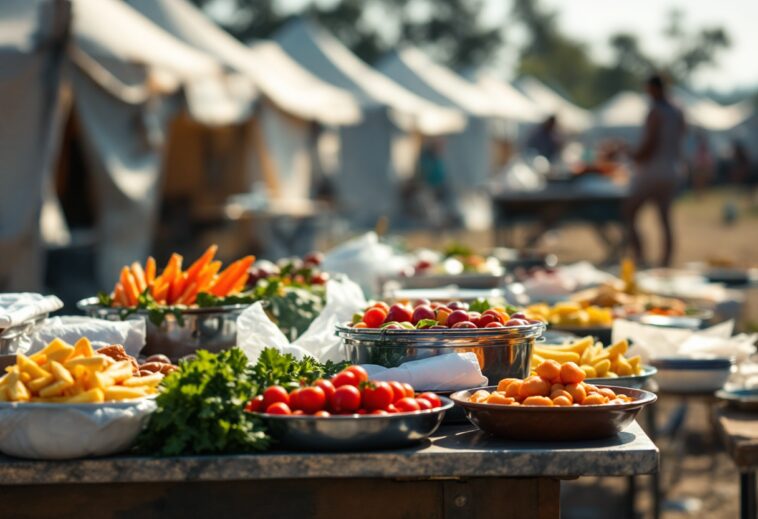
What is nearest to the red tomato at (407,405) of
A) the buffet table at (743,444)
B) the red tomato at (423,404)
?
the red tomato at (423,404)

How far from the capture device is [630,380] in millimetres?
3430

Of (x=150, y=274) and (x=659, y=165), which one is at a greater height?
(x=659, y=165)

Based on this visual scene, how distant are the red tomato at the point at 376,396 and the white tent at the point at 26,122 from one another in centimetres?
719

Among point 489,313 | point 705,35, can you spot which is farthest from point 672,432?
point 705,35

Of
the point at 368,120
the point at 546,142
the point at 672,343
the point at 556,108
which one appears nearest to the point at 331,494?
the point at 672,343

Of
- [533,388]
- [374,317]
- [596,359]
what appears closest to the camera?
[533,388]

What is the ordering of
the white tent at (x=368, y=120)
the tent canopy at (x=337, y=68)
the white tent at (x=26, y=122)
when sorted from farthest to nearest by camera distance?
the white tent at (x=368, y=120) → the tent canopy at (x=337, y=68) → the white tent at (x=26, y=122)

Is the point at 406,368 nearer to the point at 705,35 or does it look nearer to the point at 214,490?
the point at 214,490

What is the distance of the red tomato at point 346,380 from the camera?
2.58m

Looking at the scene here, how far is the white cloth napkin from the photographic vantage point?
4.21m

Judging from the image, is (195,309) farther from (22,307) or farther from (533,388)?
(533,388)

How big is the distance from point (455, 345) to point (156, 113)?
27.7 feet

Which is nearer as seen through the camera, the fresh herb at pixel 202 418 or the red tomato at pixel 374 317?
the fresh herb at pixel 202 418

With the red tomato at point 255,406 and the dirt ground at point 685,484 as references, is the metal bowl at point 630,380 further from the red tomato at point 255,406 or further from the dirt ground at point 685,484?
the dirt ground at point 685,484
